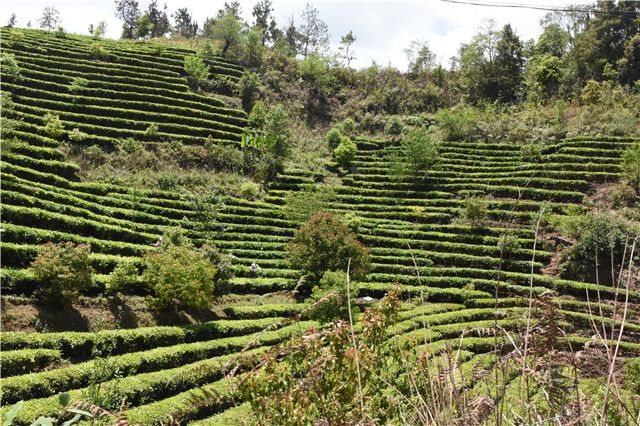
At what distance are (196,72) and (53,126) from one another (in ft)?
49.3

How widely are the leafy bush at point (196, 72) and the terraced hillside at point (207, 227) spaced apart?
3.86 feet

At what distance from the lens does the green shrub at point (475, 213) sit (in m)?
26.5

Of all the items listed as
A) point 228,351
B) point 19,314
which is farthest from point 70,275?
point 228,351

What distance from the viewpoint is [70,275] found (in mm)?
14258

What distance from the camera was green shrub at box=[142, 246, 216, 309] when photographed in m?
15.9

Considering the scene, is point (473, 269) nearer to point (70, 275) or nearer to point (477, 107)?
point (70, 275)

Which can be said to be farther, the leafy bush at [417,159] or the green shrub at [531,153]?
the leafy bush at [417,159]

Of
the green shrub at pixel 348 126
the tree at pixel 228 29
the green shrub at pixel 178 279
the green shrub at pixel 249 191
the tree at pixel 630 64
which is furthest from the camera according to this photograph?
the tree at pixel 228 29

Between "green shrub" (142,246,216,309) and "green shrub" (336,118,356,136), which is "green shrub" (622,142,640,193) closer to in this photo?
"green shrub" (336,118,356,136)

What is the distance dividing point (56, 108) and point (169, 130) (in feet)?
22.6

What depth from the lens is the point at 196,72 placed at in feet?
136

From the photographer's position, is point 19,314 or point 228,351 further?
point 228,351

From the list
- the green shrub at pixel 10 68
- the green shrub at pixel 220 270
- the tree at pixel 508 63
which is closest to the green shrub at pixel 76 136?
the green shrub at pixel 10 68

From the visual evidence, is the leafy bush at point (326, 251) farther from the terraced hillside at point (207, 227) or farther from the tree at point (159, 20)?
the tree at point (159, 20)
